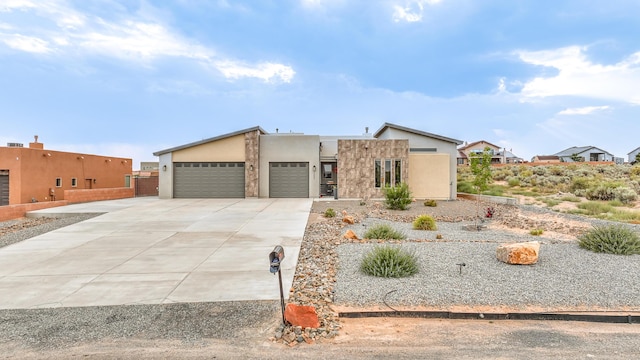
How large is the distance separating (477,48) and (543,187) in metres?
14.2

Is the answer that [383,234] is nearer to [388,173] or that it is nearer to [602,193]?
[388,173]

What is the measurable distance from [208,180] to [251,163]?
10.9ft

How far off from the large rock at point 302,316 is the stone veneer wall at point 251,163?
1802cm

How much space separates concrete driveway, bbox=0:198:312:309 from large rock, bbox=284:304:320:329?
3.06ft

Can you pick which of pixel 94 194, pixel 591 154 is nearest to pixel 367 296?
pixel 94 194

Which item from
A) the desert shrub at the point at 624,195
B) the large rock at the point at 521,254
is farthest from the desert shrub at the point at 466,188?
the large rock at the point at 521,254

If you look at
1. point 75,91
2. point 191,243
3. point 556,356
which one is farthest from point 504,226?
point 75,91

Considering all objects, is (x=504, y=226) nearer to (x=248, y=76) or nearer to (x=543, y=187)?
(x=543, y=187)

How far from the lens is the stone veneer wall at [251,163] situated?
21953mm

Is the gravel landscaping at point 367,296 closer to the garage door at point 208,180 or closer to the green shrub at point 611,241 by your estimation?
the green shrub at point 611,241

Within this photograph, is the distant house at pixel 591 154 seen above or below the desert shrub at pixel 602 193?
above

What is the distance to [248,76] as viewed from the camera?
2527 cm

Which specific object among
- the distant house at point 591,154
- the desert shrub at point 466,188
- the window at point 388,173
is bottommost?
the desert shrub at point 466,188

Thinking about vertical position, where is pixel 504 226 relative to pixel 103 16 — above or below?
below
